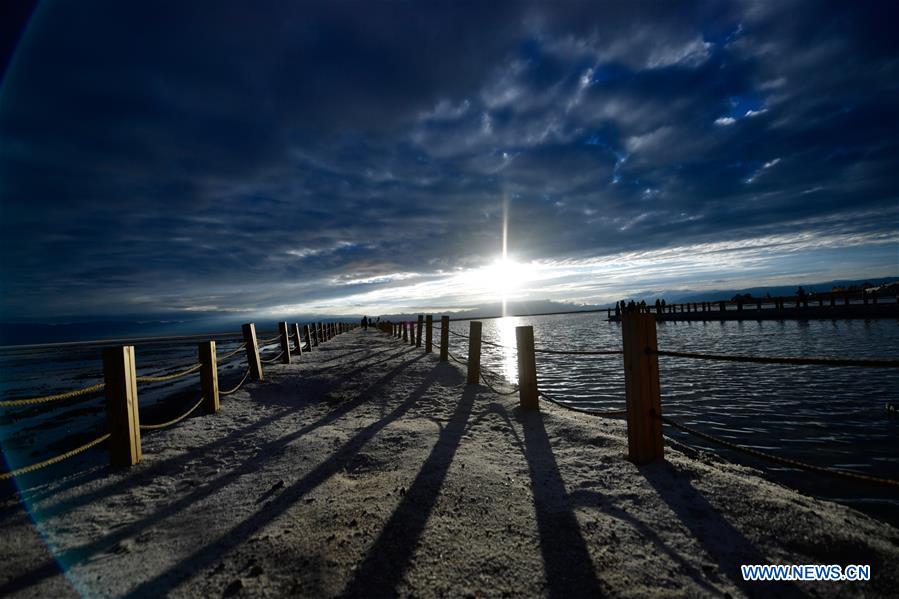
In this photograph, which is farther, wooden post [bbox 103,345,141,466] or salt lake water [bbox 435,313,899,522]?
salt lake water [bbox 435,313,899,522]

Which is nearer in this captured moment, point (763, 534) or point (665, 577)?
point (665, 577)

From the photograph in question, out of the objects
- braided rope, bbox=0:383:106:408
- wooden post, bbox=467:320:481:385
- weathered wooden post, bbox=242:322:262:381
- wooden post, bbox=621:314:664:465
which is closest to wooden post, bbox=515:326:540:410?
wooden post, bbox=467:320:481:385

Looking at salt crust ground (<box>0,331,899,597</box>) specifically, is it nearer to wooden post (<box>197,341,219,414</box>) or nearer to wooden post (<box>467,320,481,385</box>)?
wooden post (<box>197,341,219,414</box>)

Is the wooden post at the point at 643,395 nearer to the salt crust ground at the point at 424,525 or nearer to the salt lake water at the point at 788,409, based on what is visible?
the salt crust ground at the point at 424,525

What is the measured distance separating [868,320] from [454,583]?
3606cm

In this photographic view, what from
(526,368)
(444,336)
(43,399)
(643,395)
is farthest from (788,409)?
(43,399)

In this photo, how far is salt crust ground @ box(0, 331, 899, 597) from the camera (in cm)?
200

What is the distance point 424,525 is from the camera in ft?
8.21

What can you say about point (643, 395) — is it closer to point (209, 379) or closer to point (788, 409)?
point (788, 409)

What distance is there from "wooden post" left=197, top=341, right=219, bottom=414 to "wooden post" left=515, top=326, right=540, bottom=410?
463 centimetres

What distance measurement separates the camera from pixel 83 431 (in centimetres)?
617

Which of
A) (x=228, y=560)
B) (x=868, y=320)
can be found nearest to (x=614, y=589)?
(x=228, y=560)

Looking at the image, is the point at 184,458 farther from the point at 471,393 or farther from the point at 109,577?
the point at 471,393

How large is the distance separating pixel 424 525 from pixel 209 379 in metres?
4.76
